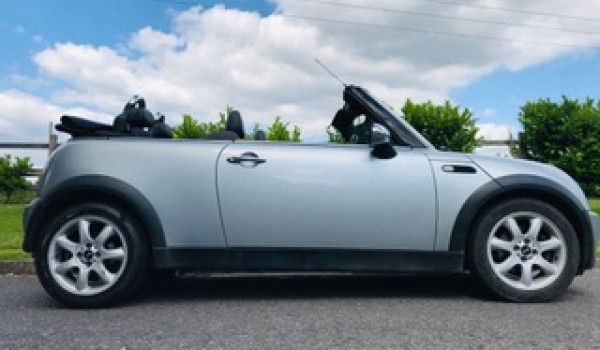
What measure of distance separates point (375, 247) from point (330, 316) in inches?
25.1

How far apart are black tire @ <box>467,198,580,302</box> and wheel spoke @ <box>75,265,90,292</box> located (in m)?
2.57

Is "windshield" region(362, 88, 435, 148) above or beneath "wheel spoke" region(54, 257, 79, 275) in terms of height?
above

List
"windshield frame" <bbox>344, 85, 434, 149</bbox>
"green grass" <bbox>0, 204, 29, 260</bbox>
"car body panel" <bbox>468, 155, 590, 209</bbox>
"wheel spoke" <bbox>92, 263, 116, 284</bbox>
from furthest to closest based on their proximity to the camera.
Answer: "green grass" <bbox>0, 204, 29, 260</bbox>, "windshield frame" <bbox>344, 85, 434, 149</bbox>, "car body panel" <bbox>468, 155, 590, 209</bbox>, "wheel spoke" <bbox>92, 263, 116, 284</bbox>

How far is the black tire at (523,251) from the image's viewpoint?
4500 mm

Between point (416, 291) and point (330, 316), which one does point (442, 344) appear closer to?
point (330, 316)

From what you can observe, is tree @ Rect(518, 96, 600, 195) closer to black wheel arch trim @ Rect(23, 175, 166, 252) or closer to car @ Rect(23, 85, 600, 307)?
car @ Rect(23, 85, 600, 307)

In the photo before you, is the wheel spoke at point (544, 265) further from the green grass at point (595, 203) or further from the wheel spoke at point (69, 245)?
the green grass at point (595, 203)

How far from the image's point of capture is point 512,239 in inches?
179


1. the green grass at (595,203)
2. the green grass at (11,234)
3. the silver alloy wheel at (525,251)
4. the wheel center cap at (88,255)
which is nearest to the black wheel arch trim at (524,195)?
the silver alloy wheel at (525,251)

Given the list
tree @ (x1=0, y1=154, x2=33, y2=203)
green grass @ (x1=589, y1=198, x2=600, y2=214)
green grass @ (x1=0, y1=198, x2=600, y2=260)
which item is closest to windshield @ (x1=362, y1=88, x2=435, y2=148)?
green grass @ (x1=0, y1=198, x2=600, y2=260)

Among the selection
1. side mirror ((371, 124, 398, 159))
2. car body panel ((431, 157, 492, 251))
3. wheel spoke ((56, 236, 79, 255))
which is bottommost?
wheel spoke ((56, 236, 79, 255))

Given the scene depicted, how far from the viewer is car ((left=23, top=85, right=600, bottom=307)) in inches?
175

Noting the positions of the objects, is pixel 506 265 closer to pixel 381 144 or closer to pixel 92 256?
pixel 381 144

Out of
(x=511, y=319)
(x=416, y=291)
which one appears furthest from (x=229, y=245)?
(x=511, y=319)
